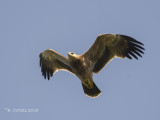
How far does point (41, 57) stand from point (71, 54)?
2.02 meters

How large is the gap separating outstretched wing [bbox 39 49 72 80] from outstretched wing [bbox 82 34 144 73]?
3.41 ft

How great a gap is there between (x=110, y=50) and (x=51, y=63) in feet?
8.23

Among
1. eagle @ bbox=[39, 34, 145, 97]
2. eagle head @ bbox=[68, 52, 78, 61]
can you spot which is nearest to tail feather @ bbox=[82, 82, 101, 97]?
eagle @ bbox=[39, 34, 145, 97]

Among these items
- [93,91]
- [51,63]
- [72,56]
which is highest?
[51,63]

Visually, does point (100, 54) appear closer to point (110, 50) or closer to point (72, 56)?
point (110, 50)

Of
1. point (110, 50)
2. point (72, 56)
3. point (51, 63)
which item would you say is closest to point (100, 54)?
point (110, 50)

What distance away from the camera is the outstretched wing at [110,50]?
539 inches

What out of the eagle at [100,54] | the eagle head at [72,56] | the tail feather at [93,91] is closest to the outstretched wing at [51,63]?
the eagle at [100,54]

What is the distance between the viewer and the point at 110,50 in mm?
13914

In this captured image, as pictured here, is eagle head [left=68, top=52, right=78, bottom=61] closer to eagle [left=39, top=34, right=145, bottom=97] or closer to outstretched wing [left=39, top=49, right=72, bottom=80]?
eagle [left=39, top=34, right=145, bottom=97]

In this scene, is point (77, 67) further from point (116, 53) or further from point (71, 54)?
point (116, 53)

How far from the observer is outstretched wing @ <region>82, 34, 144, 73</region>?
13.7 meters

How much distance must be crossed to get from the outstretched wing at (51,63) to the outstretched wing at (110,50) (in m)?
1.04

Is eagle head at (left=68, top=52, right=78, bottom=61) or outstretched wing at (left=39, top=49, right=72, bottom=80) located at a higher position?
outstretched wing at (left=39, top=49, right=72, bottom=80)
